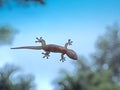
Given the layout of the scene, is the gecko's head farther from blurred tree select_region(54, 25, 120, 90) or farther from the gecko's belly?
blurred tree select_region(54, 25, 120, 90)

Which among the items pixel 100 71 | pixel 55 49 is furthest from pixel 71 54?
pixel 100 71

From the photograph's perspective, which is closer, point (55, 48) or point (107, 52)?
point (55, 48)

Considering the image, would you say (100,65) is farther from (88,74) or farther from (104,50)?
(88,74)

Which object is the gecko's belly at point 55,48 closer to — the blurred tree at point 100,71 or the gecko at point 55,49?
the gecko at point 55,49

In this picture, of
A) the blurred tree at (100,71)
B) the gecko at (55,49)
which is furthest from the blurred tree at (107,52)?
the gecko at (55,49)

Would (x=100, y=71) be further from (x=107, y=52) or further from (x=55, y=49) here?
(x=55, y=49)

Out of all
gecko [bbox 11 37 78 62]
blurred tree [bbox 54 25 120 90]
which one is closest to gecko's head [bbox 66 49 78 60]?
gecko [bbox 11 37 78 62]

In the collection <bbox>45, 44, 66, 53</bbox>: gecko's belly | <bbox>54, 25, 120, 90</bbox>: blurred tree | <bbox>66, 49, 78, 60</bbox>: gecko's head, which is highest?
<bbox>45, 44, 66, 53</bbox>: gecko's belly

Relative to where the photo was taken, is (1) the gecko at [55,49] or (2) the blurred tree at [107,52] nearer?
(1) the gecko at [55,49]
